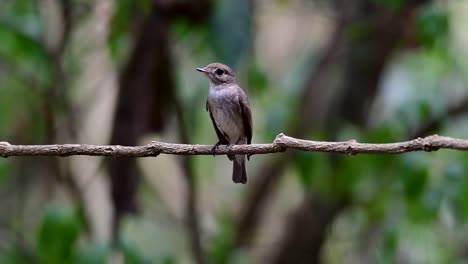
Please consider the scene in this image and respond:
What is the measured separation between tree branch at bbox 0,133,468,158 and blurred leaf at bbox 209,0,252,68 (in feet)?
5.49

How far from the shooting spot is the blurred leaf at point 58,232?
4.41m

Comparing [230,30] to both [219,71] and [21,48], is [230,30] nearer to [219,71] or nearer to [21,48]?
[219,71]

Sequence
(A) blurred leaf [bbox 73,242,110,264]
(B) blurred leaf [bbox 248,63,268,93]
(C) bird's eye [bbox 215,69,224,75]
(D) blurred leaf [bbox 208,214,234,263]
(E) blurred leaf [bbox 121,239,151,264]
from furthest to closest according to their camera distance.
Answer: (D) blurred leaf [bbox 208,214,234,263]
(B) blurred leaf [bbox 248,63,268,93]
(C) bird's eye [bbox 215,69,224,75]
(E) blurred leaf [bbox 121,239,151,264]
(A) blurred leaf [bbox 73,242,110,264]

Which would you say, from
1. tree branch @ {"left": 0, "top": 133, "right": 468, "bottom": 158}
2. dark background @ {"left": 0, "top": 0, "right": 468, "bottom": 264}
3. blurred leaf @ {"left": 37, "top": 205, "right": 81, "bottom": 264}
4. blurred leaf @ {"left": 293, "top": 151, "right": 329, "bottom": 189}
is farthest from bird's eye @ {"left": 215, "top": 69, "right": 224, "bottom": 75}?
tree branch @ {"left": 0, "top": 133, "right": 468, "bottom": 158}

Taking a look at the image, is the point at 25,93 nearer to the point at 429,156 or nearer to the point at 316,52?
the point at 316,52

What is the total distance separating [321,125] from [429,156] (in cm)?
121

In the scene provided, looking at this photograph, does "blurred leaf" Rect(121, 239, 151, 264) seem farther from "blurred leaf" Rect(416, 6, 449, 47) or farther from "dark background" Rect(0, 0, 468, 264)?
"blurred leaf" Rect(416, 6, 449, 47)

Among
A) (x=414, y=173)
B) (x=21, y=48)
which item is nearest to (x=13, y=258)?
(x=21, y=48)

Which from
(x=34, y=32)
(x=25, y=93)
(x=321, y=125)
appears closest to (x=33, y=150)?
(x=34, y=32)

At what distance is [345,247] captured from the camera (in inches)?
337

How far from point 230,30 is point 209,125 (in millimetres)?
3448

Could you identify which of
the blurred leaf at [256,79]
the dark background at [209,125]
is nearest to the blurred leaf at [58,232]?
the dark background at [209,125]

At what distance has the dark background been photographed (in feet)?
16.7

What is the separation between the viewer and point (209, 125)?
27.6 feet
